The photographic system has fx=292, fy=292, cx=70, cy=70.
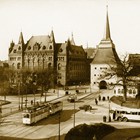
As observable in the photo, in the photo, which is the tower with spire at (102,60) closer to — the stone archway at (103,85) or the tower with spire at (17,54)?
the stone archway at (103,85)

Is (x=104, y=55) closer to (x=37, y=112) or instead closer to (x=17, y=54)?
(x=17, y=54)

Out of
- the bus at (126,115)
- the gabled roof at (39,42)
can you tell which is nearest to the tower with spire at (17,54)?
the gabled roof at (39,42)

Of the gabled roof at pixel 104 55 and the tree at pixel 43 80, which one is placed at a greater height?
the gabled roof at pixel 104 55

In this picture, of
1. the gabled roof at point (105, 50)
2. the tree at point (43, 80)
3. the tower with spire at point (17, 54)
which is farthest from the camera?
the tower with spire at point (17, 54)

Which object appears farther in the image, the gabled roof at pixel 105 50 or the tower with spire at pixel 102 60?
the gabled roof at pixel 105 50

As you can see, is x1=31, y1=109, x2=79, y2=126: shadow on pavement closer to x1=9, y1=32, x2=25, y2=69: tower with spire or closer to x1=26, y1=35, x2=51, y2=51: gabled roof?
x1=26, y1=35, x2=51, y2=51: gabled roof

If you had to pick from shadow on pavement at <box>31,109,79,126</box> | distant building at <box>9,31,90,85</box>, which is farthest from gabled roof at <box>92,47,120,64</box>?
shadow on pavement at <box>31,109,79,126</box>

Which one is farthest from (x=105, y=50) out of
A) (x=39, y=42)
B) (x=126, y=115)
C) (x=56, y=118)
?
(x=126, y=115)
